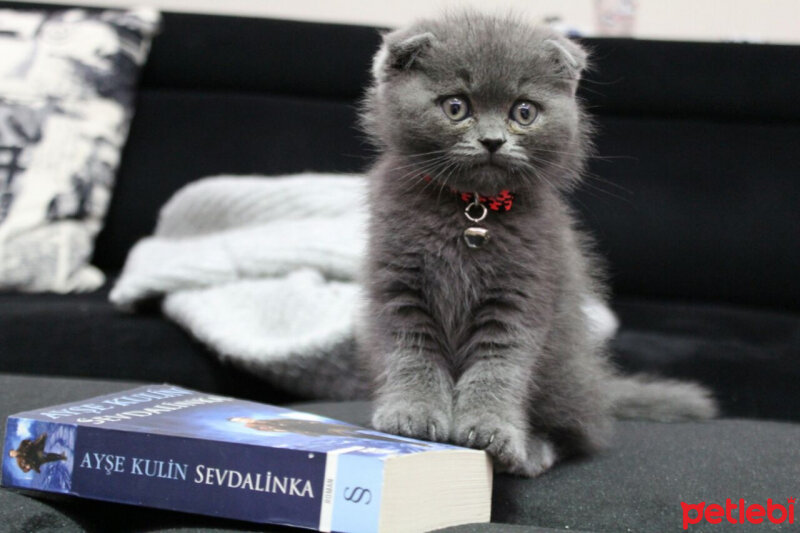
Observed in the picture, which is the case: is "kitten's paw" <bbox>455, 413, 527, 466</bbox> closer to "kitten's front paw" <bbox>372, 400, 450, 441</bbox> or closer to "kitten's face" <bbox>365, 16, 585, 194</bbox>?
"kitten's front paw" <bbox>372, 400, 450, 441</bbox>

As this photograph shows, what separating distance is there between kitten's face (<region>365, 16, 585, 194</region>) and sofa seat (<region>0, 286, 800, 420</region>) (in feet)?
2.92

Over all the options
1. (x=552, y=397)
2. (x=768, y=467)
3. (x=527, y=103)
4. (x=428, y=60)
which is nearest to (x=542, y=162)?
(x=527, y=103)

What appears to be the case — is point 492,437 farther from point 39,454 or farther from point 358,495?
point 39,454

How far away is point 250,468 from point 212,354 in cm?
97

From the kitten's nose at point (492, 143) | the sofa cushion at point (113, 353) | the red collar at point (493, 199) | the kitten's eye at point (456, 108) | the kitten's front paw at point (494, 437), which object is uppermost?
the kitten's eye at point (456, 108)

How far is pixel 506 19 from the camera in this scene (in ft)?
3.36

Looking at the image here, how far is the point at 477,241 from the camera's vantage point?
989 mm

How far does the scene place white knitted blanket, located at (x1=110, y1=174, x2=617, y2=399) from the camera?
63.2 inches

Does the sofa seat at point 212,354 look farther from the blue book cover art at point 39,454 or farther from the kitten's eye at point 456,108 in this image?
the kitten's eye at point 456,108

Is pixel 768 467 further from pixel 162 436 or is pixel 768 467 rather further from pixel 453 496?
pixel 162 436

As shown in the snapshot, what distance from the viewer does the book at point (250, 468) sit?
0.77 meters

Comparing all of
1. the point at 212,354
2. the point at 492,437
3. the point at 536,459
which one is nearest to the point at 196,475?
the point at 492,437

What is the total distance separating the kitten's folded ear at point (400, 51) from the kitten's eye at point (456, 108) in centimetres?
7

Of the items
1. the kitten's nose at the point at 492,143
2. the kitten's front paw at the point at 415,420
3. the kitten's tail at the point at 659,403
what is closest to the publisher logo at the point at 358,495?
the kitten's front paw at the point at 415,420
